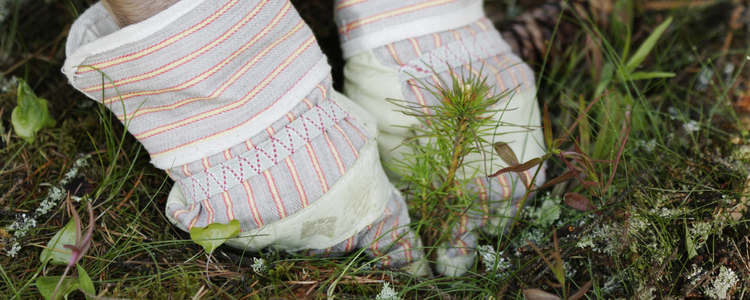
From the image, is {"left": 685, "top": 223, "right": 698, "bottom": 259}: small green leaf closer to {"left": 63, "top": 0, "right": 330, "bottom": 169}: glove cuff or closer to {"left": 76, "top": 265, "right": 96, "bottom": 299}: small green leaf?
{"left": 63, "top": 0, "right": 330, "bottom": 169}: glove cuff

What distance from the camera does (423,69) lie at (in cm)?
104

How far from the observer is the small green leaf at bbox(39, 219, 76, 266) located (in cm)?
88

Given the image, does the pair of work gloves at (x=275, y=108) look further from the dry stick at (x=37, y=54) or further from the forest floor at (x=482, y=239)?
the dry stick at (x=37, y=54)

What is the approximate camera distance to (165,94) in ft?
2.77

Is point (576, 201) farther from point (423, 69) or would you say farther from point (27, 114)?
point (27, 114)

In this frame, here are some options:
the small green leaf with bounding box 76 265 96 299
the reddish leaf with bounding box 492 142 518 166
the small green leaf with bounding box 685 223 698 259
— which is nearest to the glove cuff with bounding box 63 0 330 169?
the small green leaf with bounding box 76 265 96 299

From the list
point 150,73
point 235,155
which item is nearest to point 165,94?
point 150,73

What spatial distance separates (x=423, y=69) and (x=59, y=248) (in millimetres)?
788

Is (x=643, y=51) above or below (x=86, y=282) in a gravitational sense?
above

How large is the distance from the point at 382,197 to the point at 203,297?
1.25ft

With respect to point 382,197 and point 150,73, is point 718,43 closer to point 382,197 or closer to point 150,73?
point 382,197

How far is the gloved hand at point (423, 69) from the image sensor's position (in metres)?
1.04

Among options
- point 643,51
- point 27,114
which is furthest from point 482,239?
point 27,114

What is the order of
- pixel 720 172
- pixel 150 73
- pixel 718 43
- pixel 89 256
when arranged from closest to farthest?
pixel 150 73 < pixel 89 256 < pixel 720 172 < pixel 718 43
